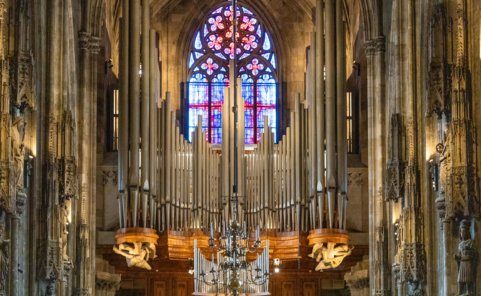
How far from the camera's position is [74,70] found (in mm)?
49125

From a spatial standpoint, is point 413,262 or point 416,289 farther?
point 416,289

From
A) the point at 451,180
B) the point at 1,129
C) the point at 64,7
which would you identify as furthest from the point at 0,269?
the point at 64,7

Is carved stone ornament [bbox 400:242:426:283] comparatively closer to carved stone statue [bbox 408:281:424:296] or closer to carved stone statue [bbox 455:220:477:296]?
carved stone statue [bbox 408:281:424:296]

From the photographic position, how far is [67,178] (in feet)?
143

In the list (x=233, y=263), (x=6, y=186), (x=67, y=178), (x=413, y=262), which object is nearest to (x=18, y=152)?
(x=6, y=186)

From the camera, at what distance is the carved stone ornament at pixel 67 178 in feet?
142

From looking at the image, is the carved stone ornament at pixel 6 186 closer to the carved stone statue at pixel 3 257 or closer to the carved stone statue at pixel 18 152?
the carved stone statue at pixel 3 257

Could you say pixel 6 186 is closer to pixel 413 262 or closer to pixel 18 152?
pixel 18 152

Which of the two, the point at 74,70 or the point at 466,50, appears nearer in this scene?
the point at 466,50

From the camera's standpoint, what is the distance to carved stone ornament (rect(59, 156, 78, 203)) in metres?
43.3

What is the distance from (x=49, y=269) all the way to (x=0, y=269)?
24.3 ft

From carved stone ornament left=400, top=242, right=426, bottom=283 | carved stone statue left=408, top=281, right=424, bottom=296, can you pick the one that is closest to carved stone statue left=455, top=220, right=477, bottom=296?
carved stone ornament left=400, top=242, right=426, bottom=283

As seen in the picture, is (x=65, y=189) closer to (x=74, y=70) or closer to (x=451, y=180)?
(x=74, y=70)

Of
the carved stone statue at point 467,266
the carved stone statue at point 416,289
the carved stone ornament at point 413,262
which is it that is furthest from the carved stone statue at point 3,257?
the carved stone statue at point 416,289
